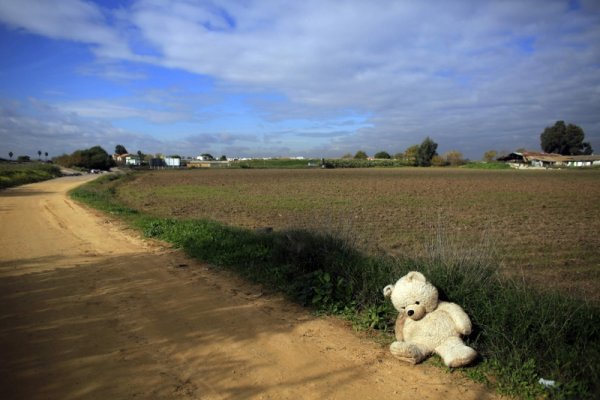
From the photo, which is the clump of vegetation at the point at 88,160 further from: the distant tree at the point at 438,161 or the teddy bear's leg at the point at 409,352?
the teddy bear's leg at the point at 409,352

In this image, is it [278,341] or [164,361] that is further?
[278,341]

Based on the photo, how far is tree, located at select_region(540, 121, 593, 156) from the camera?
3996 inches

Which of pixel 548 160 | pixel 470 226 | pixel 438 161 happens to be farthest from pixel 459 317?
pixel 438 161

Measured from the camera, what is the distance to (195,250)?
7.74 meters

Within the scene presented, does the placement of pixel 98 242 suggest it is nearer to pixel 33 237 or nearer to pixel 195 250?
pixel 33 237

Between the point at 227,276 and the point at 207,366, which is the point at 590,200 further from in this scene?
the point at 207,366

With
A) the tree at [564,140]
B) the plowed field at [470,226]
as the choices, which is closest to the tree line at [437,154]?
the tree at [564,140]

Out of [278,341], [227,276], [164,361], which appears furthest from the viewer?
[227,276]

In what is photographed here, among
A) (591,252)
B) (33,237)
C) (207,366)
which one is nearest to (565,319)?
(207,366)

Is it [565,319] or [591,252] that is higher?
[565,319]

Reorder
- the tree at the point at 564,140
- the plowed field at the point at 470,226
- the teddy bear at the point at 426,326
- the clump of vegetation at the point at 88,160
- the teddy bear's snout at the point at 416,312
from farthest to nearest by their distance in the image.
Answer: the tree at the point at 564,140, the clump of vegetation at the point at 88,160, the plowed field at the point at 470,226, the teddy bear's snout at the point at 416,312, the teddy bear at the point at 426,326

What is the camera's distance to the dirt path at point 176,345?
3205 millimetres

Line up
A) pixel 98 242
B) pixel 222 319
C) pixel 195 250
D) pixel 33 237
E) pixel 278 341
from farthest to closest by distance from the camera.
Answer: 1. pixel 33 237
2. pixel 98 242
3. pixel 195 250
4. pixel 222 319
5. pixel 278 341

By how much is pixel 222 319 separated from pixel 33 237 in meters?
7.43
